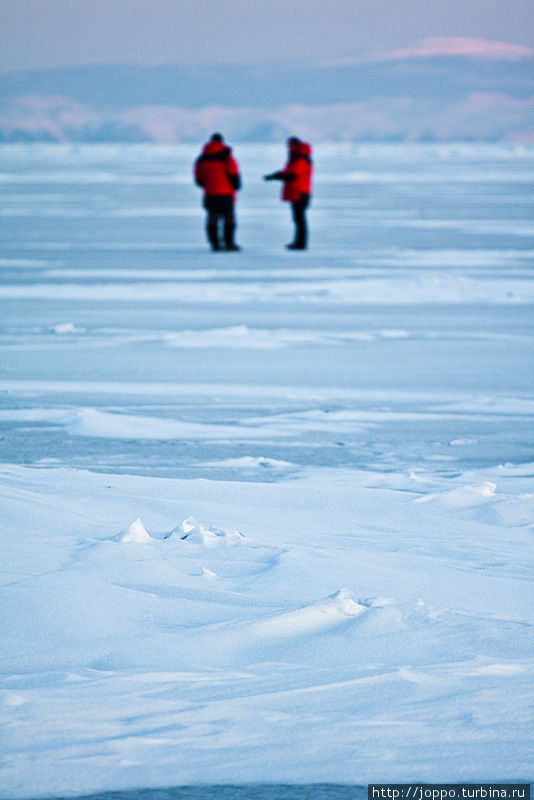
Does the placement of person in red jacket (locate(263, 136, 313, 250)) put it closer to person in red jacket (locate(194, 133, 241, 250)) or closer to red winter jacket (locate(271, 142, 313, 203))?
red winter jacket (locate(271, 142, 313, 203))

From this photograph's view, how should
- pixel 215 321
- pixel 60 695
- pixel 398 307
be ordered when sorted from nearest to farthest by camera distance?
pixel 60 695, pixel 215 321, pixel 398 307

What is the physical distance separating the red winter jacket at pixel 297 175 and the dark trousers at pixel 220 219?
2.29 ft

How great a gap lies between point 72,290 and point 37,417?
5914 mm

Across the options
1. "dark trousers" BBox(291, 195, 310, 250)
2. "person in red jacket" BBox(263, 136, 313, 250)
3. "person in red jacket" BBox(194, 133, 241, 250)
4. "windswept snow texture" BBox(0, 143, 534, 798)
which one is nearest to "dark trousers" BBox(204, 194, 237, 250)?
"person in red jacket" BBox(194, 133, 241, 250)

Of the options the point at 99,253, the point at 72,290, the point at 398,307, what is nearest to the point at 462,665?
the point at 398,307

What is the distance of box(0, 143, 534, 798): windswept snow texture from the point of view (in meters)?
2.76

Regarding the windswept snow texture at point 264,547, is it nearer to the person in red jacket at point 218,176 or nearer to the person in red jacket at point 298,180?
the person in red jacket at point 218,176

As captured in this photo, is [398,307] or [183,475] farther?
[398,307]

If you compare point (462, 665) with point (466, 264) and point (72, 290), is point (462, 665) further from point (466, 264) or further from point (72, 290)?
point (466, 264)

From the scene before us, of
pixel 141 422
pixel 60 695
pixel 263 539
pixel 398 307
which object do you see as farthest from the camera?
pixel 398 307

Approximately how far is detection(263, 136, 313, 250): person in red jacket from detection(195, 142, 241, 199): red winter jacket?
17.7 inches

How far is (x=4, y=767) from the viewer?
8.61 ft

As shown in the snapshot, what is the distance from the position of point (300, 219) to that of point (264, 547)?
41.2 feet

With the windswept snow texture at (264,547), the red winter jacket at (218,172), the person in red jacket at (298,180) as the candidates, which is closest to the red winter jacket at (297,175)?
the person in red jacket at (298,180)
